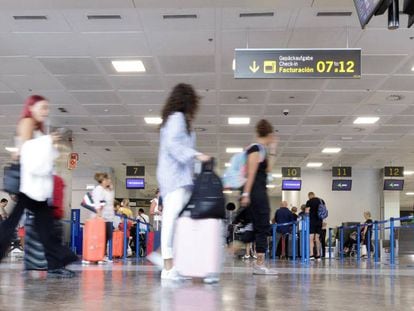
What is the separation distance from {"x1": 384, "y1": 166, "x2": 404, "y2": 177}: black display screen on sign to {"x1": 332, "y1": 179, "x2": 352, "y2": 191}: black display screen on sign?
5.43 ft

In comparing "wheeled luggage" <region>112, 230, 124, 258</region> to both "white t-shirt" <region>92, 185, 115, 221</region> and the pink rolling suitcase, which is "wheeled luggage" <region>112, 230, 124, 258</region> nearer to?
"white t-shirt" <region>92, 185, 115, 221</region>

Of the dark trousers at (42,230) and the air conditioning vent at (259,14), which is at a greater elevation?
the air conditioning vent at (259,14)

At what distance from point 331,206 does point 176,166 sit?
22.1m

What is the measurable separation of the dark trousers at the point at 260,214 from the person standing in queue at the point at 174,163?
1.06 metres

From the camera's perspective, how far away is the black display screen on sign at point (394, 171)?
77.2ft

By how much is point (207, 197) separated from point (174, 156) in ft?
1.37

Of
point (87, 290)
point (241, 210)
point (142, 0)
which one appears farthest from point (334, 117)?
point (87, 290)

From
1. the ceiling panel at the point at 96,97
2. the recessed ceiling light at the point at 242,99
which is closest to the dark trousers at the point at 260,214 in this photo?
the recessed ceiling light at the point at 242,99

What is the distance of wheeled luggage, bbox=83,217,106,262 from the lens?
8.28 meters

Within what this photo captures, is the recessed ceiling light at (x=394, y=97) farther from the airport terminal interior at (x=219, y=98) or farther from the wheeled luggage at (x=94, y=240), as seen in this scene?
the wheeled luggage at (x=94, y=240)

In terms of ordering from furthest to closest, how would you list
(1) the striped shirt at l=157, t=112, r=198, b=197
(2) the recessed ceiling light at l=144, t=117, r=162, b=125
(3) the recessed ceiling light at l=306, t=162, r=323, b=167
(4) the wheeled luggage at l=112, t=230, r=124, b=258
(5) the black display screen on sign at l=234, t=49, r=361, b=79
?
(3) the recessed ceiling light at l=306, t=162, r=323, b=167
(2) the recessed ceiling light at l=144, t=117, r=162, b=125
(4) the wheeled luggage at l=112, t=230, r=124, b=258
(5) the black display screen on sign at l=234, t=49, r=361, b=79
(1) the striped shirt at l=157, t=112, r=198, b=197

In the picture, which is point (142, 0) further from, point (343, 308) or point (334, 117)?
point (334, 117)

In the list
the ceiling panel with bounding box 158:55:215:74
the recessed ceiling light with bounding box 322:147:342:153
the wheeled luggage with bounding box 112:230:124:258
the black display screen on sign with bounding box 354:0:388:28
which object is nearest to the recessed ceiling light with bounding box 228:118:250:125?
the ceiling panel with bounding box 158:55:215:74

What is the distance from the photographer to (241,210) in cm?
528
